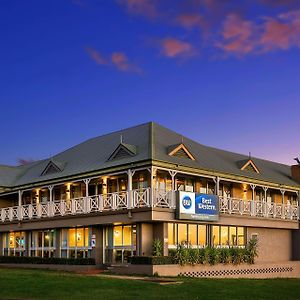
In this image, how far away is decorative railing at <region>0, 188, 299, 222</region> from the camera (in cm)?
3330

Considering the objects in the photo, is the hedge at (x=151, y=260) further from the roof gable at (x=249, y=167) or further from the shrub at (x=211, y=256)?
the roof gable at (x=249, y=167)

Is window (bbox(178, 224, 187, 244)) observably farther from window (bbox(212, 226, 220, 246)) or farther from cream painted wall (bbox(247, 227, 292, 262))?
cream painted wall (bbox(247, 227, 292, 262))

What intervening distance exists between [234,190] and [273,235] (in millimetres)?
5186

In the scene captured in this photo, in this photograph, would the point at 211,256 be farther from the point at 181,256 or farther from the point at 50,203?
the point at 50,203

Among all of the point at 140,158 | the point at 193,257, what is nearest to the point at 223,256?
the point at 193,257

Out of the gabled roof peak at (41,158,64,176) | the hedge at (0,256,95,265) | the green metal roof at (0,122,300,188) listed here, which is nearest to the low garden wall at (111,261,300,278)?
the hedge at (0,256,95,265)

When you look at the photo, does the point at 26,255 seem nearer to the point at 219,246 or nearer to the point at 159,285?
the point at 219,246

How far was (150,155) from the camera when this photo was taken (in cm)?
3328

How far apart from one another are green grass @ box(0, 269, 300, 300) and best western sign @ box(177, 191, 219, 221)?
7.23m

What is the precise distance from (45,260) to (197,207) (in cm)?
1163

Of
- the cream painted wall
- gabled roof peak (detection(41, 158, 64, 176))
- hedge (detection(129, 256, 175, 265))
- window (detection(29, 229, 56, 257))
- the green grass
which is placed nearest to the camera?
the green grass

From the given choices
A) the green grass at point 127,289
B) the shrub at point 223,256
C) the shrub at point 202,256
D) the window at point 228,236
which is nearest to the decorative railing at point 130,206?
the window at point 228,236

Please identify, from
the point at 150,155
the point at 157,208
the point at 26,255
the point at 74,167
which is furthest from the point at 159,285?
the point at 26,255

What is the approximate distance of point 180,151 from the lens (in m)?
36.2
